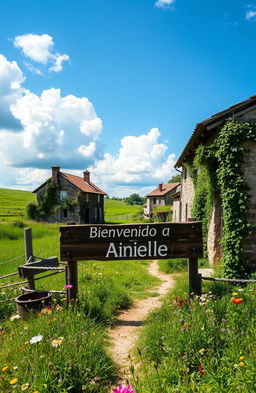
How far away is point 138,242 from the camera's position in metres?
4.88

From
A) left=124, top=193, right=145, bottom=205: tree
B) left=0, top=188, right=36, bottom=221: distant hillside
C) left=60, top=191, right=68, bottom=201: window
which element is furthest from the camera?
left=124, top=193, right=145, bottom=205: tree

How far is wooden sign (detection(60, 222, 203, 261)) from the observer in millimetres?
4855

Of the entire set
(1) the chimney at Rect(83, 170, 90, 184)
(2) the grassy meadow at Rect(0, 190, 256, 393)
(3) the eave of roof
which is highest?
(1) the chimney at Rect(83, 170, 90, 184)

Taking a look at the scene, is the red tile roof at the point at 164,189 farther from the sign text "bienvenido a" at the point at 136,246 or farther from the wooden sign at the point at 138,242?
the sign text "bienvenido a" at the point at 136,246

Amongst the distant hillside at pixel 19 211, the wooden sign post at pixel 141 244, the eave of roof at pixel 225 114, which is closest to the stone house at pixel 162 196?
the distant hillside at pixel 19 211

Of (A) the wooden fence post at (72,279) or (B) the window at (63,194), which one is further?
(B) the window at (63,194)

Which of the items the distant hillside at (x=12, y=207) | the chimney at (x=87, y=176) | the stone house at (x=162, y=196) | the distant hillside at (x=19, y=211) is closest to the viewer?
the distant hillside at (x=12, y=207)

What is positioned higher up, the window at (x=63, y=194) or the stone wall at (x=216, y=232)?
the window at (x=63, y=194)

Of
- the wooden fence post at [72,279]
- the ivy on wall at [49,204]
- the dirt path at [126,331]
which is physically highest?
the ivy on wall at [49,204]

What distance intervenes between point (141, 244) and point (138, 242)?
7cm

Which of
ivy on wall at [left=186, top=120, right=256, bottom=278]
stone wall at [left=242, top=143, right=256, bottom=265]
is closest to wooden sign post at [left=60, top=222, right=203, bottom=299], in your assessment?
ivy on wall at [left=186, top=120, right=256, bottom=278]

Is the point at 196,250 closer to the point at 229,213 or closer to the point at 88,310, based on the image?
the point at 88,310

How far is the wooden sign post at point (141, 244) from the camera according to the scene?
4.86 m

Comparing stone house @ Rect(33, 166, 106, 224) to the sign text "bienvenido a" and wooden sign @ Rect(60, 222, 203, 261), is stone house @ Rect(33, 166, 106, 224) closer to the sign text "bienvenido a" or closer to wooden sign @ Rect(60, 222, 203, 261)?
wooden sign @ Rect(60, 222, 203, 261)
